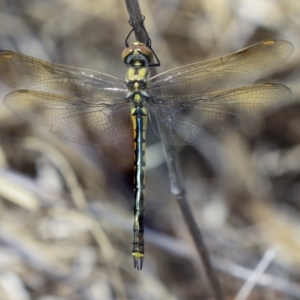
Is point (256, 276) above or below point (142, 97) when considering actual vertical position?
below

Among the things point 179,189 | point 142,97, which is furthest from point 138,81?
point 179,189

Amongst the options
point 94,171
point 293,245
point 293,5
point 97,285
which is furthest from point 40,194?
point 293,5

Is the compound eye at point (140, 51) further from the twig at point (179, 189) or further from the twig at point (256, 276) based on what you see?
the twig at point (256, 276)

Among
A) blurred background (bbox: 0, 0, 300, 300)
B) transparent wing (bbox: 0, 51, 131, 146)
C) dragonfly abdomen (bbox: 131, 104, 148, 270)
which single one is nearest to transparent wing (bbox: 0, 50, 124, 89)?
transparent wing (bbox: 0, 51, 131, 146)

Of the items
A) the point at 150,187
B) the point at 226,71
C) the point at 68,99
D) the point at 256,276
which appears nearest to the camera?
the point at 226,71

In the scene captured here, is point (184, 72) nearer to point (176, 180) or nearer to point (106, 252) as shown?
point (176, 180)

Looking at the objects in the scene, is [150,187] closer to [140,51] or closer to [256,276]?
[256,276]

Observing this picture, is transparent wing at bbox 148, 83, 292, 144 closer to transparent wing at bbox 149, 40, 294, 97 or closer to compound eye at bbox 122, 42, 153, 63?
transparent wing at bbox 149, 40, 294, 97
